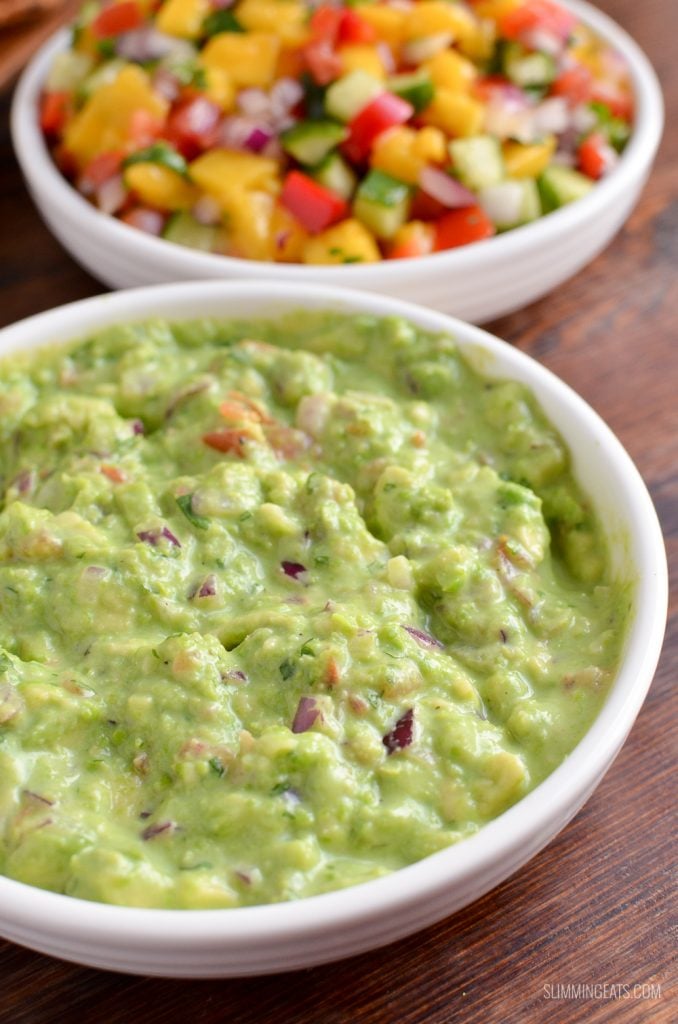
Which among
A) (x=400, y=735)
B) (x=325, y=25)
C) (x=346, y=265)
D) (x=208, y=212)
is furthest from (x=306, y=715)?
(x=325, y=25)

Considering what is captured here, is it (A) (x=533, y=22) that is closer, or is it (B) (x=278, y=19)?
(B) (x=278, y=19)

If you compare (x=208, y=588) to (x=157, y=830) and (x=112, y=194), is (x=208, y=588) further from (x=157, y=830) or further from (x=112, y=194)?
(x=112, y=194)

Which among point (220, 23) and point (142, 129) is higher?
point (220, 23)

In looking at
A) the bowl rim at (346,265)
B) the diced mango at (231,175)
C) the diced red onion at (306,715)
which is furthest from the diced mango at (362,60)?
the diced red onion at (306,715)

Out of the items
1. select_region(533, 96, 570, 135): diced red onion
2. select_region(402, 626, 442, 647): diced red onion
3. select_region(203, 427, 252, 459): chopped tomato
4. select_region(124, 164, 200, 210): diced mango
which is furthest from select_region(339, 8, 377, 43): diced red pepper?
select_region(402, 626, 442, 647): diced red onion

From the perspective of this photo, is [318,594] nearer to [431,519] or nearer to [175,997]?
[431,519]

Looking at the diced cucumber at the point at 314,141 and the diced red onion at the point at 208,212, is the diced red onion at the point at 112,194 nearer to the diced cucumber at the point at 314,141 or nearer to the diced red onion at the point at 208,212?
the diced red onion at the point at 208,212

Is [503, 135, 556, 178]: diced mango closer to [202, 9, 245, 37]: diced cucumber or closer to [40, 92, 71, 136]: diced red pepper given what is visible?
[202, 9, 245, 37]: diced cucumber
